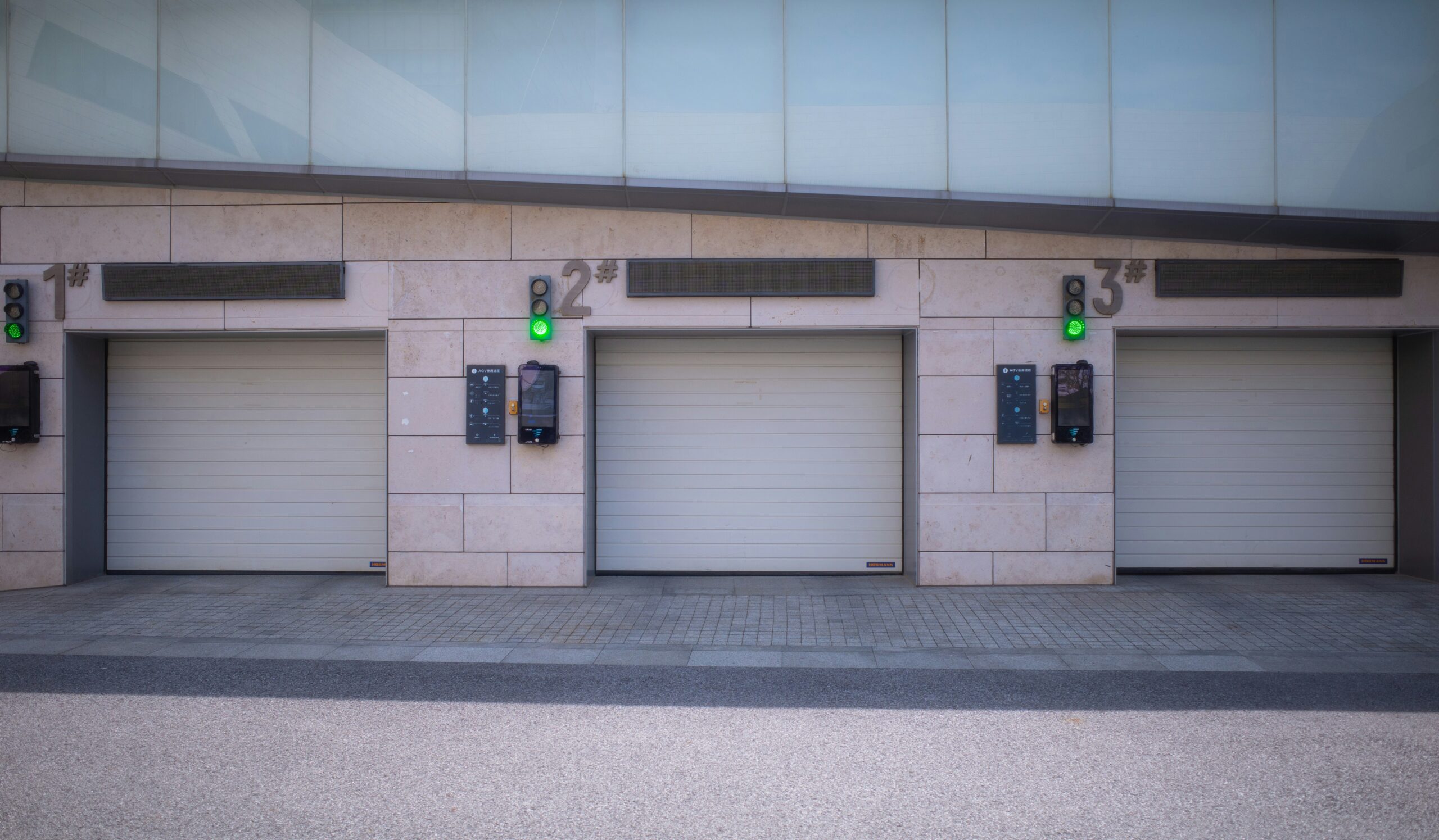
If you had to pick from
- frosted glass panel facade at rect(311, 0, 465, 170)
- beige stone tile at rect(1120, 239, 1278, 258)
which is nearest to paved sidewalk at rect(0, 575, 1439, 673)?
beige stone tile at rect(1120, 239, 1278, 258)

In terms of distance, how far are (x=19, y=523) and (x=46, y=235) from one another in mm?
3377

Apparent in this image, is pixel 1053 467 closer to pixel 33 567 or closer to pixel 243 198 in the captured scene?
pixel 243 198

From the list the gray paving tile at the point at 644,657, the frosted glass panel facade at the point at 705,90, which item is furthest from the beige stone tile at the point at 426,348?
the gray paving tile at the point at 644,657

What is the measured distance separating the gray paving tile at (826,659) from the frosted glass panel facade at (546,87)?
5.44m

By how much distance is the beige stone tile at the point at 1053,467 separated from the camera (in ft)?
31.9

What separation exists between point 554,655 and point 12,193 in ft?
28.9

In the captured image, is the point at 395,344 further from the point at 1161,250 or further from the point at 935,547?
the point at 1161,250

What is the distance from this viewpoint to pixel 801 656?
7.15 m

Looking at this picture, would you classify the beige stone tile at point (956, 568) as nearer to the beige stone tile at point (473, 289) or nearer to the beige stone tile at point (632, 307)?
the beige stone tile at point (632, 307)

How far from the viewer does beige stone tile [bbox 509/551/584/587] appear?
32.3ft

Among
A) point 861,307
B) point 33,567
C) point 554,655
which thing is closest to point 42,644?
point 33,567

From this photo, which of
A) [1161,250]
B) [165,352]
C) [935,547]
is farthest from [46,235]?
[1161,250]

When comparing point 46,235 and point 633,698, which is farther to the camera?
point 46,235

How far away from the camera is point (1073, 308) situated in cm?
963
